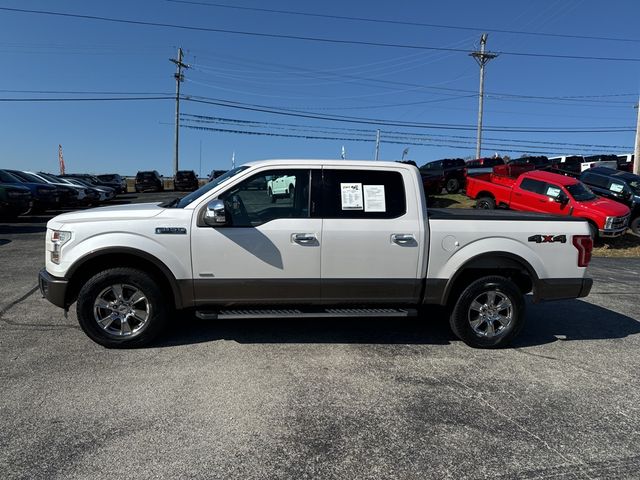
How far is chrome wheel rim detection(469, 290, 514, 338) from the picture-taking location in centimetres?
485

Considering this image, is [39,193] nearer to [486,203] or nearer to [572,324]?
[486,203]

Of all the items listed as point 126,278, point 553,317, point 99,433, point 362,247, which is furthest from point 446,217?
point 99,433

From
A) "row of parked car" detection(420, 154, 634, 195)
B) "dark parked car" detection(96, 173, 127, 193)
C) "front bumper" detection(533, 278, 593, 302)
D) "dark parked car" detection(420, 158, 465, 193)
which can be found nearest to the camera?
"front bumper" detection(533, 278, 593, 302)

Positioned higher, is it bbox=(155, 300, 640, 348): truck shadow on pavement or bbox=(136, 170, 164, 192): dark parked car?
bbox=(136, 170, 164, 192): dark parked car

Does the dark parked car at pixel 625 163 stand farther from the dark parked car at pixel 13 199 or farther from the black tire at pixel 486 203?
the dark parked car at pixel 13 199

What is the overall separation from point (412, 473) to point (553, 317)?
428 centimetres

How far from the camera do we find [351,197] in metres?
4.67

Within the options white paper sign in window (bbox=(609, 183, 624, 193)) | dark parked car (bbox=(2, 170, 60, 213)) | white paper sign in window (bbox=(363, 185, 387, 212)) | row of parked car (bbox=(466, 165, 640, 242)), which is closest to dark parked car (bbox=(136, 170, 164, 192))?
dark parked car (bbox=(2, 170, 60, 213))

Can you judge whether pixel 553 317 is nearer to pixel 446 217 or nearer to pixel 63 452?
pixel 446 217

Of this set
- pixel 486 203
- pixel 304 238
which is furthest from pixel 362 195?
pixel 486 203

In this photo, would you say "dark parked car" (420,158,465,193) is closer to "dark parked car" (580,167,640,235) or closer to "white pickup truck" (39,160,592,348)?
"dark parked car" (580,167,640,235)

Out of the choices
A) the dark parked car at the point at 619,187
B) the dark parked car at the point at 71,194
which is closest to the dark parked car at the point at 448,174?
the dark parked car at the point at 619,187

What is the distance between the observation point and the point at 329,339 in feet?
16.6

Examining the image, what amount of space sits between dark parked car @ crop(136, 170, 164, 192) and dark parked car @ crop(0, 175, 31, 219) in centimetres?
2036
